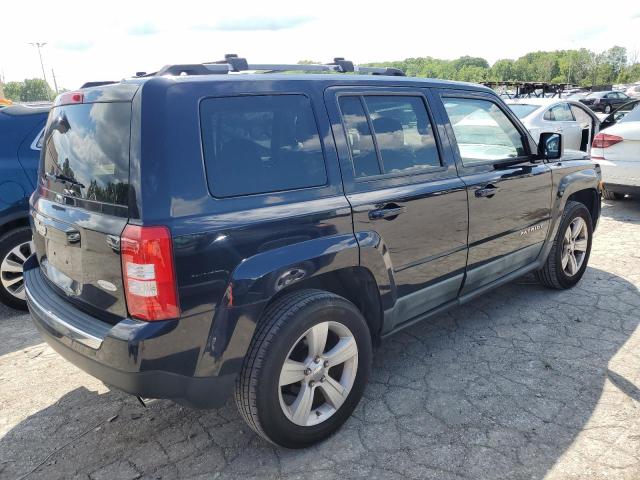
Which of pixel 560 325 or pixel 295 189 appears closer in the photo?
pixel 295 189

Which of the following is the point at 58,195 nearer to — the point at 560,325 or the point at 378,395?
the point at 378,395

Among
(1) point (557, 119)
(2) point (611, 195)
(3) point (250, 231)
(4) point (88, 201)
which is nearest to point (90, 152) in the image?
(4) point (88, 201)

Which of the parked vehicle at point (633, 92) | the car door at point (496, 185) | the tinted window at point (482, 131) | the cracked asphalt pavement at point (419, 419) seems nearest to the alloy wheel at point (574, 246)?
the car door at point (496, 185)

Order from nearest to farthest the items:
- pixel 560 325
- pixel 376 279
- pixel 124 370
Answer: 1. pixel 124 370
2. pixel 376 279
3. pixel 560 325

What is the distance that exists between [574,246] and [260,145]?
3410 mm

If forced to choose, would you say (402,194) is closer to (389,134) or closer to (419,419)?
(389,134)

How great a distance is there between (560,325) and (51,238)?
11.4 feet

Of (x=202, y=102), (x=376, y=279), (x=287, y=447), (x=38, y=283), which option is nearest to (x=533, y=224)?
(x=376, y=279)

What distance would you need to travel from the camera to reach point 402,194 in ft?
9.53

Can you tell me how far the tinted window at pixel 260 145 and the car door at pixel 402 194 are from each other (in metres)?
0.19

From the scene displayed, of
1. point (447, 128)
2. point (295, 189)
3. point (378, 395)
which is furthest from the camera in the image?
point (447, 128)

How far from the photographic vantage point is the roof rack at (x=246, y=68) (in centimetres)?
245

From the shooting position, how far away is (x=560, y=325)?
393 cm

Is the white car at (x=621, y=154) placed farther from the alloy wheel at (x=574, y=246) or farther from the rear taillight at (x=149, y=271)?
the rear taillight at (x=149, y=271)
